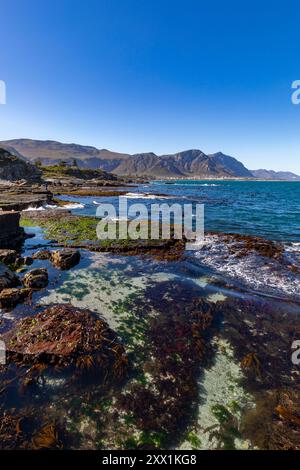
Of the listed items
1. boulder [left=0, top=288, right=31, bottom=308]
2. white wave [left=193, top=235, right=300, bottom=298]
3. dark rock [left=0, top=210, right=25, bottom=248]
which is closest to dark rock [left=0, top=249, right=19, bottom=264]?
dark rock [left=0, top=210, right=25, bottom=248]

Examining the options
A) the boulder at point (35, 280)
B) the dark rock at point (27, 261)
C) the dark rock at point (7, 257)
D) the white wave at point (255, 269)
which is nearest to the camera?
the boulder at point (35, 280)

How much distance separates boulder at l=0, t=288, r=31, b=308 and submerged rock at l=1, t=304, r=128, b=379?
1988 millimetres

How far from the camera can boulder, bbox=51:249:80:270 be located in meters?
16.3

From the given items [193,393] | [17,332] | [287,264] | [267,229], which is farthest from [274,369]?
[267,229]

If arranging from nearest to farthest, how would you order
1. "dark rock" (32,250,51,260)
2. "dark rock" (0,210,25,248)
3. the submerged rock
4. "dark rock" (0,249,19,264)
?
1. the submerged rock
2. "dark rock" (0,249,19,264)
3. "dark rock" (32,250,51,260)
4. "dark rock" (0,210,25,248)

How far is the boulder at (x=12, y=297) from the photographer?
1123cm

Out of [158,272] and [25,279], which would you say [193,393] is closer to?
[158,272]

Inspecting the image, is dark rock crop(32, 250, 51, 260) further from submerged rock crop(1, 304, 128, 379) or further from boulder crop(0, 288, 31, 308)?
submerged rock crop(1, 304, 128, 379)

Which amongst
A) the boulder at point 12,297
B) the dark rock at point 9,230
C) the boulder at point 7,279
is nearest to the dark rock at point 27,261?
the boulder at point 7,279

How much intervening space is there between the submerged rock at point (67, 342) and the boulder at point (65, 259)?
619 centimetres

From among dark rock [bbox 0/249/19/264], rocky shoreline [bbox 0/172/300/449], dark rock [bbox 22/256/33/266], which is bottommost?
rocky shoreline [bbox 0/172/300/449]

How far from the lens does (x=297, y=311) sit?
1174 centimetres

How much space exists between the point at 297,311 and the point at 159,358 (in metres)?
7.81

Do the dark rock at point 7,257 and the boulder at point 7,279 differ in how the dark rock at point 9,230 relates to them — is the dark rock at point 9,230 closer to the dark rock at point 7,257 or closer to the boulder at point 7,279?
the dark rock at point 7,257
